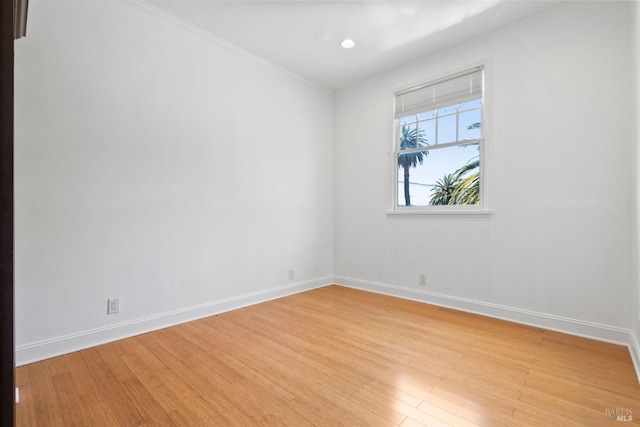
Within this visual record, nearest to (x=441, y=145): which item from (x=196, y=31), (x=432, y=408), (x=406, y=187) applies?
(x=406, y=187)

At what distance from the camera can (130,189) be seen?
2471mm

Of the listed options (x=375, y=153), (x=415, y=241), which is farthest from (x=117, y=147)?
(x=415, y=241)

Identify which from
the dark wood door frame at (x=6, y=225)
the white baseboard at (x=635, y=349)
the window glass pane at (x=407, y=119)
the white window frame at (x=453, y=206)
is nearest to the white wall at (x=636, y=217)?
the white baseboard at (x=635, y=349)

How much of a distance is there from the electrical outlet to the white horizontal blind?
3.44 m

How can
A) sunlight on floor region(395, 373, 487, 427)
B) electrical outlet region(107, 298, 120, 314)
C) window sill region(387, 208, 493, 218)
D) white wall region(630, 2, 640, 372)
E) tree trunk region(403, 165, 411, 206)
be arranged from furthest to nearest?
tree trunk region(403, 165, 411, 206) → window sill region(387, 208, 493, 218) → electrical outlet region(107, 298, 120, 314) → white wall region(630, 2, 640, 372) → sunlight on floor region(395, 373, 487, 427)

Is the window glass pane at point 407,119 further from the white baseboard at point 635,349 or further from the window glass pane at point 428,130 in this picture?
the white baseboard at point 635,349

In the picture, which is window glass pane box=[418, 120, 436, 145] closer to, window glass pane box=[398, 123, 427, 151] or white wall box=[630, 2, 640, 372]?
window glass pane box=[398, 123, 427, 151]

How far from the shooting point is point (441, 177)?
3379 mm

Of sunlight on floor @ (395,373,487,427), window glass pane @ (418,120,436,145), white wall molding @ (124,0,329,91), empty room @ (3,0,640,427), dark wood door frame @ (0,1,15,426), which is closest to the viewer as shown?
dark wood door frame @ (0,1,15,426)

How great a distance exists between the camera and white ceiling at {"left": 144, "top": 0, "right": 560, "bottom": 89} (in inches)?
100

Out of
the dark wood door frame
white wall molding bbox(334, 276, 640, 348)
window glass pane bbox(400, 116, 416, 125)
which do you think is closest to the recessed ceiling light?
window glass pane bbox(400, 116, 416, 125)

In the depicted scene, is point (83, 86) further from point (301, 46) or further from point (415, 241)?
point (415, 241)

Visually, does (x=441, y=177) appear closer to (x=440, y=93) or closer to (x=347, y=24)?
(x=440, y=93)

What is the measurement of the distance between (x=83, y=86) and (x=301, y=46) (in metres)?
2.01
